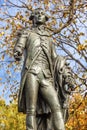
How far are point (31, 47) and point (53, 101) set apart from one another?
51.3 inches

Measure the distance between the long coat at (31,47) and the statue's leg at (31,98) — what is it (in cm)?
11

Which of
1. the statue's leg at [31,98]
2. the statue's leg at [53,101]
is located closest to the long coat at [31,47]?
the statue's leg at [31,98]

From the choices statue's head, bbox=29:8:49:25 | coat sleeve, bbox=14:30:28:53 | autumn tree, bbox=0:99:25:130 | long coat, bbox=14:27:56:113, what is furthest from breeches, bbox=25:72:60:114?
autumn tree, bbox=0:99:25:130

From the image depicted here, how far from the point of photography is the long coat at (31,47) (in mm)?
7977

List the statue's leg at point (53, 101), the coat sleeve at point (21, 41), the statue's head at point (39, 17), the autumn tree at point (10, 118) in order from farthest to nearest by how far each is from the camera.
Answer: the autumn tree at point (10, 118) → the statue's head at point (39, 17) → the coat sleeve at point (21, 41) → the statue's leg at point (53, 101)

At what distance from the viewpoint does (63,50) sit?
16859mm

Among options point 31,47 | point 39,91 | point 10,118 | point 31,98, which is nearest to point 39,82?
point 39,91

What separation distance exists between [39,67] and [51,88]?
522 millimetres

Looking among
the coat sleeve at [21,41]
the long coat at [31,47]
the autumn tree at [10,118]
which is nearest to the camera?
the long coat at [31,47]

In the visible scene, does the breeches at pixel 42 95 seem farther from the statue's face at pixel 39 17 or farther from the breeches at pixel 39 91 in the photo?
the statue's face at pixel 39 17

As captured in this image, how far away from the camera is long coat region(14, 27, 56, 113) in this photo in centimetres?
798

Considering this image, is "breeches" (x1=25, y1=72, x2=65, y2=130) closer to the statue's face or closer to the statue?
the statue

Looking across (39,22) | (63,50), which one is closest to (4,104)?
(63,50)

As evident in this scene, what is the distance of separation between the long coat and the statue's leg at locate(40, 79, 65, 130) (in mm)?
358
